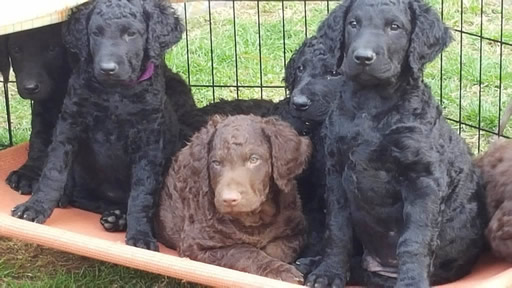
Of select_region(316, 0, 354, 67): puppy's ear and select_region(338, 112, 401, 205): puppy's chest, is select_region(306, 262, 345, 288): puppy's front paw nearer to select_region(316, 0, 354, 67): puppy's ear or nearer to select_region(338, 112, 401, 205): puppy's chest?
select_region(338, 112, 401, 205): puppy's chest

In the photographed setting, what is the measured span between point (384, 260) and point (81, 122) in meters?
1.44

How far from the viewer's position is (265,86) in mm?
5852

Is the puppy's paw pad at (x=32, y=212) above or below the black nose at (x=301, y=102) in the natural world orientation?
below

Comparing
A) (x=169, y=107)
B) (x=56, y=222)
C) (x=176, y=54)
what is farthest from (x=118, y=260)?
(x=176, y=54)

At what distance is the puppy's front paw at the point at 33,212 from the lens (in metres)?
3.96

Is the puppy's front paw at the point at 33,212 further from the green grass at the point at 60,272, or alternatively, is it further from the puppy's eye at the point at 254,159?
the puppy's eye at the point at 254,159

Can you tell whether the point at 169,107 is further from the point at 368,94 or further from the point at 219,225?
the point at 368,94

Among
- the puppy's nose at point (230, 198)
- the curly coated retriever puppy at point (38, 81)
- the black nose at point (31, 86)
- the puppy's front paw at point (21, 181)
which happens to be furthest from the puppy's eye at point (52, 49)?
the puppy's nose at point (230, 198)

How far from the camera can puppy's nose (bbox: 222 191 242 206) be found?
11.1 ft

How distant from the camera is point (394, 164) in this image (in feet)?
11.1

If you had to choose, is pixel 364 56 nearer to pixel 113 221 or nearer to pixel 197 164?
pixel 197 164

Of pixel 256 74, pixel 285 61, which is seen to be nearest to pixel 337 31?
pixel 285 61

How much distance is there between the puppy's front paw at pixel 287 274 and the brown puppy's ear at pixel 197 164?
411mm

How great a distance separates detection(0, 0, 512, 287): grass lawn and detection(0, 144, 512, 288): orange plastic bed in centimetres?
26
